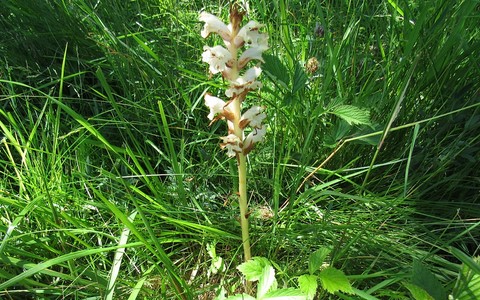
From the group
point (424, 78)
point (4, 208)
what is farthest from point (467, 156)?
point (4, 208)

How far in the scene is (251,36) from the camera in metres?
1.14

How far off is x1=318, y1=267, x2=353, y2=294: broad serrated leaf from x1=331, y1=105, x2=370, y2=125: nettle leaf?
50 cm

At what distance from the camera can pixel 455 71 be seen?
1.74m

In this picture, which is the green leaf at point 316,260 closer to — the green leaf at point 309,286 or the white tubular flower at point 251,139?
the green leaf at point 309,286

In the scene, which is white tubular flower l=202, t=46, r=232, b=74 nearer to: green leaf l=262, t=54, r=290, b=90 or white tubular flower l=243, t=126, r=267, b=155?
white tubular flower l=243, t=126, r=267, b=155

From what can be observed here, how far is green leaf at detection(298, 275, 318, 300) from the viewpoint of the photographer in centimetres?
110

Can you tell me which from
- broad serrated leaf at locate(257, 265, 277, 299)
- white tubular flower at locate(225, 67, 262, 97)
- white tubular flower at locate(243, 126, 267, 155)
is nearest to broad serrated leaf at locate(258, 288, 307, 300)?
broad serrated leaf at locate(257, 265, 277, 299)

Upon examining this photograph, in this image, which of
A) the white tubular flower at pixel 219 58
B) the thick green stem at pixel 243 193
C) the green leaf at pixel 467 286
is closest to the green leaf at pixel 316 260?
the thick green stem at pixel 243 193

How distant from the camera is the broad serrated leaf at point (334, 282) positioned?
43.1 inches

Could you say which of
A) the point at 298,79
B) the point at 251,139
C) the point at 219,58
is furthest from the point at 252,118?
the point at 298,79

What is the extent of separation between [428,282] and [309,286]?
11.3 inches

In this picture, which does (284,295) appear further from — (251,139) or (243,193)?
(251,139)

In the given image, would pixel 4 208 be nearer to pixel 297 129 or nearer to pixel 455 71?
pixel 297 129

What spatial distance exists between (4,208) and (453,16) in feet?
5.81
